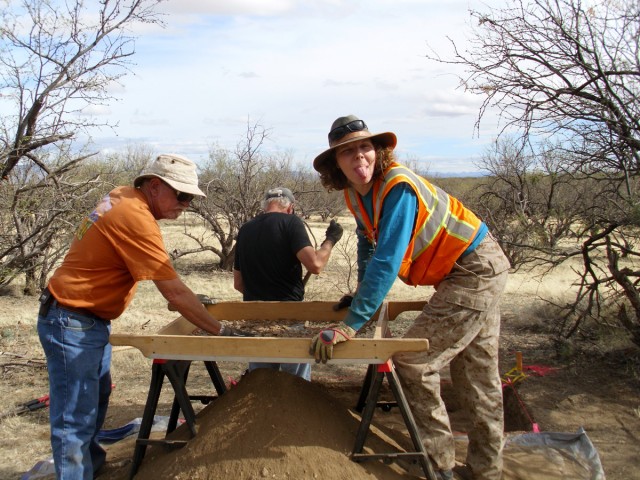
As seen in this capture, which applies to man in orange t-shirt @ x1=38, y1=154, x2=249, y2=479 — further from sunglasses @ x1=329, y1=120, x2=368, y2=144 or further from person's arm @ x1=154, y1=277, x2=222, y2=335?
sunglasses @ x1=329, y1=120, x2=368, y2=144

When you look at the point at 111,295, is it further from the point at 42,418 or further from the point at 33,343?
the point at 33,343

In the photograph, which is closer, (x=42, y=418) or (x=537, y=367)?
(x=42, y=418)

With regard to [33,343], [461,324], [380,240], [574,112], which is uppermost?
[574,112]

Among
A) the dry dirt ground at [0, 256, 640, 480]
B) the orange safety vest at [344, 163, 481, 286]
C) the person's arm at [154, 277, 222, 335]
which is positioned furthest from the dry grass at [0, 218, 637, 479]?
the orange safety vest at [344, 163, 481, 286]

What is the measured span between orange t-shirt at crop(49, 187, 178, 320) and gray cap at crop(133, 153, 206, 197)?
16 cm

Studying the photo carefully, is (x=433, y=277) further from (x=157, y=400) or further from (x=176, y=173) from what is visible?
(x=157, y=400)

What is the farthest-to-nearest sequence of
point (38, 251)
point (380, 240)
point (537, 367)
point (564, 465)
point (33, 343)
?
point (38, 251) < point (33, 343) < point (537, 367) < point (564, 465) < point (380, 240)

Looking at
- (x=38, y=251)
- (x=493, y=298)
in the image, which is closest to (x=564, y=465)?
(x=493, y=298)

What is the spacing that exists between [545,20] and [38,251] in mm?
6585

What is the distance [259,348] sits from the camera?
268 centimetres

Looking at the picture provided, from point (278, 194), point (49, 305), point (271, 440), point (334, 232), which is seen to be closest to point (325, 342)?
point (271, 440)

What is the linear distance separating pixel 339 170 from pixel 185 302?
1094 mm

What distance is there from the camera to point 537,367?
5.79 meters

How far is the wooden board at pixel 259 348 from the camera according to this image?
2.64m
